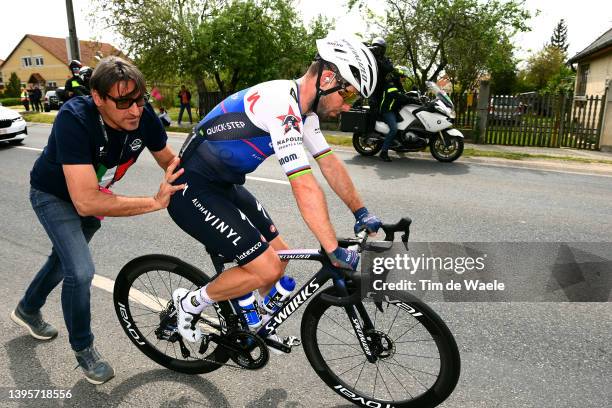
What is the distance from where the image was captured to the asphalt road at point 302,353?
8.86 ft

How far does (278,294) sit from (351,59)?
1378 millimetres

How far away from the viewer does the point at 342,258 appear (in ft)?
7.45

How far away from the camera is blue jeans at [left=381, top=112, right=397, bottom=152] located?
9.97 meters

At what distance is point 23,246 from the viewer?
516 cm

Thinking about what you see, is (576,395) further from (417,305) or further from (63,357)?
(63,357)

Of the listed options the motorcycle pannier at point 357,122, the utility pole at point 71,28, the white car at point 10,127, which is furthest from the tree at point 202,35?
the motorcycle pannier at point 357,122

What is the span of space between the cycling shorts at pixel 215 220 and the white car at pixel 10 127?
40.3 ft

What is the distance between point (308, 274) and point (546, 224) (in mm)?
3425

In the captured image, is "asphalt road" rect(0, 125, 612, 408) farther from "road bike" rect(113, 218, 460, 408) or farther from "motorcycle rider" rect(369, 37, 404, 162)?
"motorcycle rider" rect(369, 37, 404, 162)

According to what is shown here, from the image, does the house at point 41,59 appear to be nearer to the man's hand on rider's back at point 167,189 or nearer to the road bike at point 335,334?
the road bike at point 335,334

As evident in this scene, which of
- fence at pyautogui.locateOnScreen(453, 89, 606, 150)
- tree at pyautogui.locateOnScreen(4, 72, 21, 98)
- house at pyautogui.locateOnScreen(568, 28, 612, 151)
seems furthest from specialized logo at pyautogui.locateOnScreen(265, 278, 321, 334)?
tree at pyautogui.locateOnScreen(4, 72, 21, 98)

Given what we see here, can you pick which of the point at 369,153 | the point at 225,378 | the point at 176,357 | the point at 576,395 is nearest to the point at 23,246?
the point at 176,357

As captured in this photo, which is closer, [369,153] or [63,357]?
[63,357]

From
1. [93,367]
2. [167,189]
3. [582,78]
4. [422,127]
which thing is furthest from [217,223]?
[582,78]
